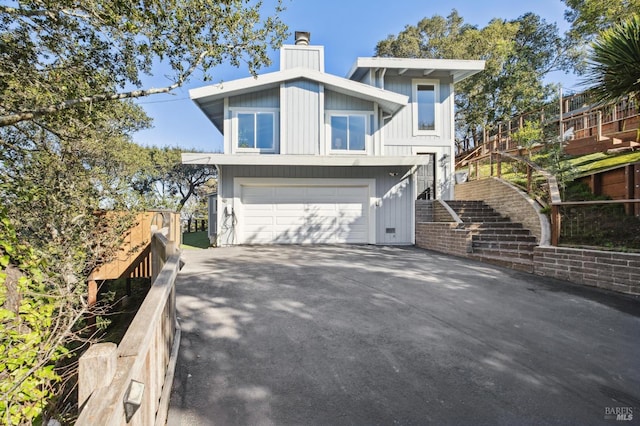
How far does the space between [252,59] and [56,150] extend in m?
4.20

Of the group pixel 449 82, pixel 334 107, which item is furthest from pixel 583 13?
pixel 334 107

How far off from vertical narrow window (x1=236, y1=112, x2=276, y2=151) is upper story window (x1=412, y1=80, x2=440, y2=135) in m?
5.64

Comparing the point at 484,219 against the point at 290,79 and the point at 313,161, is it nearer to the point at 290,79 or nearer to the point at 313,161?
the point at 313,161

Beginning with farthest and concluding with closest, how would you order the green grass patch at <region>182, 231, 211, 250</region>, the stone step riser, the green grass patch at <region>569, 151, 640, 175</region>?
the green grass patch at <region>182, 231, 211, 250</region> → the green grass patch at <region>569, 151, 640, 175</region> → the stone step riser

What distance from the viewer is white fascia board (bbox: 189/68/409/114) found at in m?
9.26

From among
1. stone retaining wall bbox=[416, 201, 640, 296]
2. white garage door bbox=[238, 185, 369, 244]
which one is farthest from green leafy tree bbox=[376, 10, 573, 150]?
stone retaining wall bbox=[416, 201, 640, 296]

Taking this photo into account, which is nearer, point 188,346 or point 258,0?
point 188,346

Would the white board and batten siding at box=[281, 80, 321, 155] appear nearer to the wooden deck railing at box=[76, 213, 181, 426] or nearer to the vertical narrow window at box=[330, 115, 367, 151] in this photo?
the vertical narrow window at box=[330, 115, 367, 151]

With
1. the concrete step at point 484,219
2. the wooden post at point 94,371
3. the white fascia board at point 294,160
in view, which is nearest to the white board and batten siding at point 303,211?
the white fascia board at point 294,160

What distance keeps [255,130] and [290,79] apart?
2.09 metres

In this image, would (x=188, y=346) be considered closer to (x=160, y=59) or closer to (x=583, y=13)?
(x=160, y=59)

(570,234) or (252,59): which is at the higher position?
(252,59)

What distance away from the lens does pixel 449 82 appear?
458 inches

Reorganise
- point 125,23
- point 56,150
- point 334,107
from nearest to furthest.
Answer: point 125,23 → point 56,150 → point 334,107
